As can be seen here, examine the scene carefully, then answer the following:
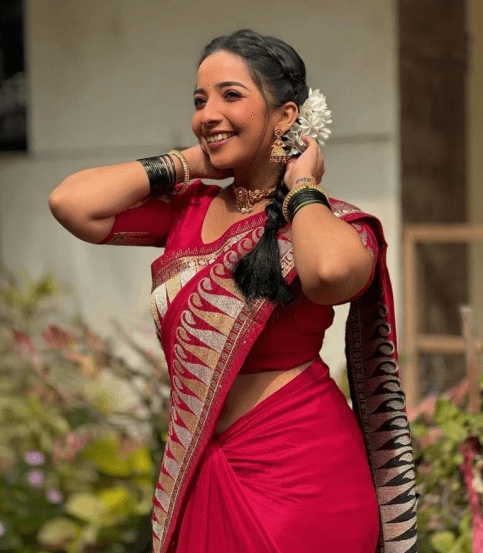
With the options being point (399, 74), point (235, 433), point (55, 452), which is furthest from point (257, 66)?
point (55, 452)

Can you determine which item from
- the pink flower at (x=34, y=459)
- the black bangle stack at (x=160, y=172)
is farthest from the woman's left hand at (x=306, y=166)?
the pink flower at (x=34, y=459)

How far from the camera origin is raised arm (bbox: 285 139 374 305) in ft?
5.61

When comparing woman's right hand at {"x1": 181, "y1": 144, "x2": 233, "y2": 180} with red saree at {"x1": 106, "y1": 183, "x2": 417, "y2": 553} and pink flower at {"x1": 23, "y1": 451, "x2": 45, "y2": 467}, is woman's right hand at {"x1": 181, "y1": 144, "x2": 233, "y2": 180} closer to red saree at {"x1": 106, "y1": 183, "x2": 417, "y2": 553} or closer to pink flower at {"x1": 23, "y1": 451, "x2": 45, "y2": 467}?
Result: red saree at {"x1": 106, "y1": 183, "x2": 417, "y2": 553}

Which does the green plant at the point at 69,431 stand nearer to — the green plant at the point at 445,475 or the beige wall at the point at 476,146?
the green plant at the point at 445,475

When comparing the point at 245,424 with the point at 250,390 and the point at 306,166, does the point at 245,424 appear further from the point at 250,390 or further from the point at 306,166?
the point at 306,166

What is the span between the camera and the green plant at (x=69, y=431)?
353 cm

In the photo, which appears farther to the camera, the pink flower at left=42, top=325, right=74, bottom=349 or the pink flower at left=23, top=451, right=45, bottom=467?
the pink flower at left=42, top=325, right=74, bottom=349

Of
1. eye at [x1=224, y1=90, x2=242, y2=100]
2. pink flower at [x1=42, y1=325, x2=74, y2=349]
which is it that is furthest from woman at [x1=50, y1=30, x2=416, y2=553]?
pink flower at [x1=42, y1=325, x2=74, y2=349]

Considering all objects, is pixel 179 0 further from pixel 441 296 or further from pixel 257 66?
pixel 257 66

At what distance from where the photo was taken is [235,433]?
6.26 feet

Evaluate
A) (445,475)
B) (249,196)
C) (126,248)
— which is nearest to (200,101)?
(249,196)

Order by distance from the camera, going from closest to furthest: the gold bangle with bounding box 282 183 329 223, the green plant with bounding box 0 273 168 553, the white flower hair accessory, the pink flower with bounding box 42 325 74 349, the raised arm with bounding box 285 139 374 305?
the raised arm with bounding box 285 139 374 305, the gold bangle with bounding box 282 183 329 223, the white flower hair accessory, the green plant with bounding box 0 273 168 553, the pink flower with bounding box 42 325 74 349

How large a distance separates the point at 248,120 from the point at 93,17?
8.92ft

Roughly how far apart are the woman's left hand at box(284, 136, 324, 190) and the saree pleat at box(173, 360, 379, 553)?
0.35 metres
